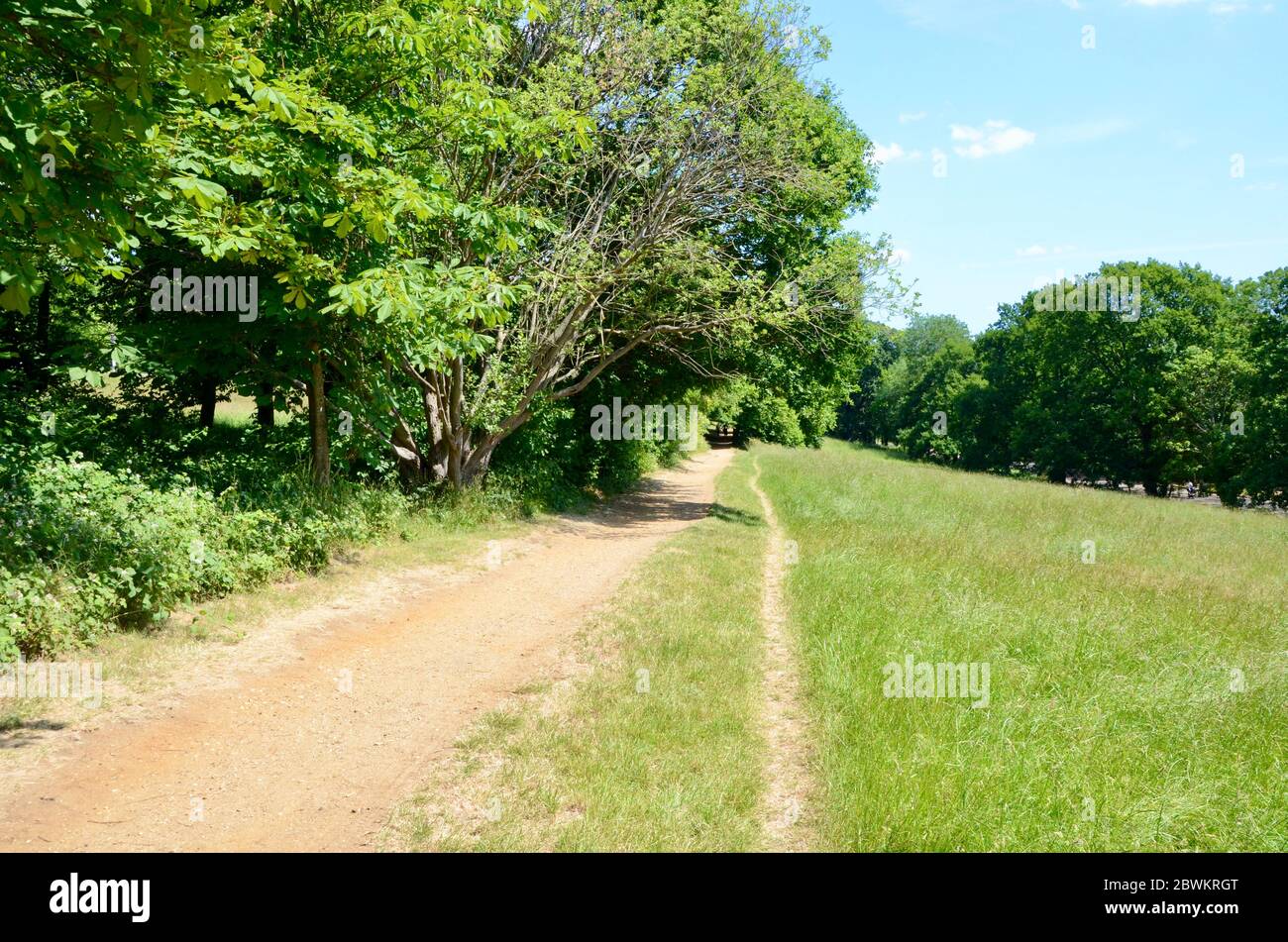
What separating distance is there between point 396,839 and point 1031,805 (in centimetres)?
395

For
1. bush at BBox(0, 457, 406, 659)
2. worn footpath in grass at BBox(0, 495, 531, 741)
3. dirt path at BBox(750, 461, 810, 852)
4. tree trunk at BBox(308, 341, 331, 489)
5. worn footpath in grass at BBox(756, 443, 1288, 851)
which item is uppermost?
tree trunk at BBox(308, 341, 331, 489)

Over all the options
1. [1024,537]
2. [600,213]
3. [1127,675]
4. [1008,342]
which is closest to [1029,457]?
[1008,342]

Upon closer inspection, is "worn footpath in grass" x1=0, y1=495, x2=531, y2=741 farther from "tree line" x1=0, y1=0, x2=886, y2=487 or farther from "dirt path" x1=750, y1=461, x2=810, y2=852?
"dirt path" x1=750, y1=461, x2=810, y2=852

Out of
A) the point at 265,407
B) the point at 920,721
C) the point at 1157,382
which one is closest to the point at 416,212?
the point at 920,721

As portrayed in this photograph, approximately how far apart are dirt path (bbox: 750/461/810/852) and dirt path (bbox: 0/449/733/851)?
7.71ft

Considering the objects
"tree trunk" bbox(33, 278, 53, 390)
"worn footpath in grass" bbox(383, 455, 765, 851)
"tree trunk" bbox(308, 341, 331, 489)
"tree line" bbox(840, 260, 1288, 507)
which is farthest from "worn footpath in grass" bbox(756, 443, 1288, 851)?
"tree line" bbox(840, 260, 1288, 507)

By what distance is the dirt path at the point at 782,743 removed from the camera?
180 inches

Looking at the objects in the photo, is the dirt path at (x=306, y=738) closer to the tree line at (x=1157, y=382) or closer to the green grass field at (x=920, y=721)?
the green grass field at (x=920, y=721)

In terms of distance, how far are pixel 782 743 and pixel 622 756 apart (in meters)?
1.41

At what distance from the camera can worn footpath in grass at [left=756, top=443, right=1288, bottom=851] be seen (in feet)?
14.8

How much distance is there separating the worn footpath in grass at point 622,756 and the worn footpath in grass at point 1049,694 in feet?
2.28

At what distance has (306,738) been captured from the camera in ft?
18.2

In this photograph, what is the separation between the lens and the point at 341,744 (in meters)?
5.51

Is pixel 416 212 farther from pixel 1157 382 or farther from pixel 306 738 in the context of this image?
pixel 1157 382
